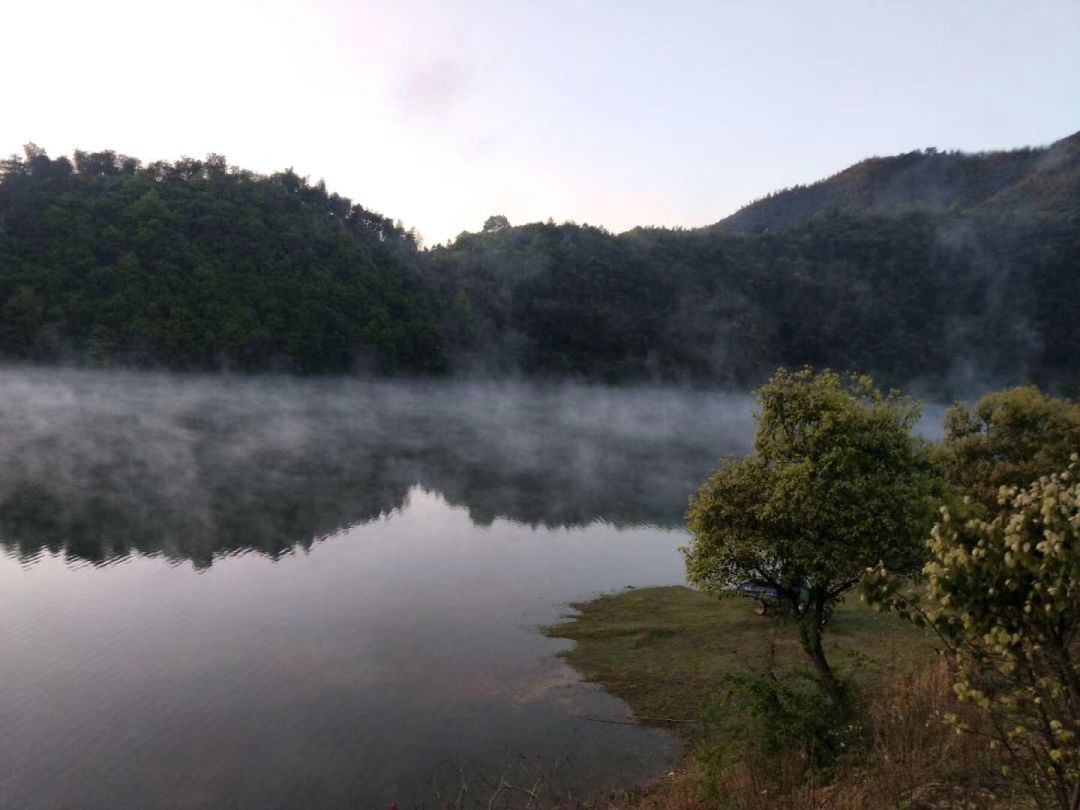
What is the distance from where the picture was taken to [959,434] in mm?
23953

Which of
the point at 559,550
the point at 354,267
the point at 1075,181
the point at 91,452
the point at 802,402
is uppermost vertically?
the point at 1075,181

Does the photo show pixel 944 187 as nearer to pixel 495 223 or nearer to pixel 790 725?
pixel 495 223

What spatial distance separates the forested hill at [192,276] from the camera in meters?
67.6

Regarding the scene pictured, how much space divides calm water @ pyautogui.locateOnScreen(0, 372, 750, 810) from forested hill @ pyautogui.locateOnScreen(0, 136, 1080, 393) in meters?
9.58

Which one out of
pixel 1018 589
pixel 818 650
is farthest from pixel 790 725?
pixel 1018 589

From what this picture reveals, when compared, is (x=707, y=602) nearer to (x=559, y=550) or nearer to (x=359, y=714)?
(x=559, y=550)

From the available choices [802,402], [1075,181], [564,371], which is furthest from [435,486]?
[1075,181]

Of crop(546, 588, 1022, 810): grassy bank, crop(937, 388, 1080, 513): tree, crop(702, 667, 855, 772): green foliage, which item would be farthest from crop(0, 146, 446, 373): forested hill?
crop(702, 667, 855, 772): green foliage

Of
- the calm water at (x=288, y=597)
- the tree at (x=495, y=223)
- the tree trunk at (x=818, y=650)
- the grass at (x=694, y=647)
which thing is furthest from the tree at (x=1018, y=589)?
the tree at (x=495, y=223)

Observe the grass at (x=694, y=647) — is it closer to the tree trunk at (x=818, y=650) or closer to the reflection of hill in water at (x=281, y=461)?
the tree trunk at (x=818, y=650)

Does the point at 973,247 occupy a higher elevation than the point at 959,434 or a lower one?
higher

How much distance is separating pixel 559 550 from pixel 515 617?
407 inches

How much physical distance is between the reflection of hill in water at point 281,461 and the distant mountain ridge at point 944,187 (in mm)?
98405

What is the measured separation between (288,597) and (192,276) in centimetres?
5777
